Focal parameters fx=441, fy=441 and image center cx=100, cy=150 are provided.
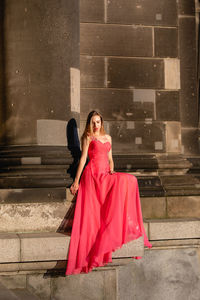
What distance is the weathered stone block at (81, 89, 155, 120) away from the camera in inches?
281

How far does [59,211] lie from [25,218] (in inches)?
17.3

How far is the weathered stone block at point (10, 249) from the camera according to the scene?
4.87m

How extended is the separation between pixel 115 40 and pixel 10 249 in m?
3.96

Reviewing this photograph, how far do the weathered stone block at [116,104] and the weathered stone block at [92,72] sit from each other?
12cm

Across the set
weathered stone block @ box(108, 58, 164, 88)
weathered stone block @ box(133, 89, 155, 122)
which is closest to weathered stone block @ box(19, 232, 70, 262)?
weathered stone block @ box(133, 89, 155, 122)

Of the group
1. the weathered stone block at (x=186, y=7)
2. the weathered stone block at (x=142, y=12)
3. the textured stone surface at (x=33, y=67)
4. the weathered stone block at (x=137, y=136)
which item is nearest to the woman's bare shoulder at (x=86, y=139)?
the textured stone surface at (x=33, y=67)

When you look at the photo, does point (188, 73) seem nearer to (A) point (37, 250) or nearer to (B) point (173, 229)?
(B) point (173, 229)

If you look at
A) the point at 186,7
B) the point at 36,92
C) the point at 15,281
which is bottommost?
the point at 15,281

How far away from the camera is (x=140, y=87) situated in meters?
7.24

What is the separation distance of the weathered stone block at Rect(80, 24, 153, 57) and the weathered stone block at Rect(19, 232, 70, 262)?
3.39m

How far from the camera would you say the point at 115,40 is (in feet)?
23.9

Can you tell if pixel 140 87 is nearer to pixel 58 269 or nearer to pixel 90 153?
pixel 90 153

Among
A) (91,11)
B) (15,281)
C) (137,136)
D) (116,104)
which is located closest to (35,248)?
(15,281)

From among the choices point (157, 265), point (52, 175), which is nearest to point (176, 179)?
point (157, 265)
